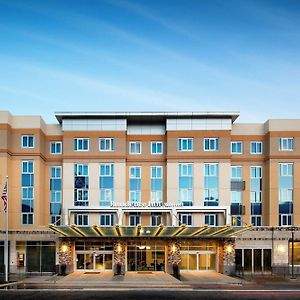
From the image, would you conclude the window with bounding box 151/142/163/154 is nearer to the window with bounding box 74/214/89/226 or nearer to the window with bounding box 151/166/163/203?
the window with bounding box 151/166/163/203

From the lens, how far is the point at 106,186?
4684cm

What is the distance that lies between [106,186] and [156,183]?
19.0 feet

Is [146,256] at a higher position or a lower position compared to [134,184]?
lower

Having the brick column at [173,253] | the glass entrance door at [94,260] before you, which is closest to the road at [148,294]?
the brick column at [173,253]

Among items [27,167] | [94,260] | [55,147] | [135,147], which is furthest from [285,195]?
[27,167]

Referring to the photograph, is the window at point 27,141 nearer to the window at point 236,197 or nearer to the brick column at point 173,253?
the brick column at point 173,253

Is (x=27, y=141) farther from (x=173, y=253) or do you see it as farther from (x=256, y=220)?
(x=256, y=220)

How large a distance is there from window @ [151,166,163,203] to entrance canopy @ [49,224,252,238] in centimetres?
547

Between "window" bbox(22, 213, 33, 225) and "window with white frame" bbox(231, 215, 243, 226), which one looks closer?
"window" bbox(22, 213, 33, 225)

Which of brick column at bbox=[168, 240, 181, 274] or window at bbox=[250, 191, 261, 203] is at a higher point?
window at bbox=[250, 191, 261, 203]

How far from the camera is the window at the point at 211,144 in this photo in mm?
47188

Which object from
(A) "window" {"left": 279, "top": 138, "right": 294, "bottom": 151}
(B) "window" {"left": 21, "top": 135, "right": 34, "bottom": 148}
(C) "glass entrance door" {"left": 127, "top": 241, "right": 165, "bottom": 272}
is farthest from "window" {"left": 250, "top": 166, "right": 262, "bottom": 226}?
(B) "window" {"left": 21, "top": 135, "right": 34, "bottom": 148}

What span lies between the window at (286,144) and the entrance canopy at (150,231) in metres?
11.7

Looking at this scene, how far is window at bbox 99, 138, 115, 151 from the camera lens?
47344 millimetres
